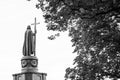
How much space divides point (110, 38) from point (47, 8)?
2981 mm

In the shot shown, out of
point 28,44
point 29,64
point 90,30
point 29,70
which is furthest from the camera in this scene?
point 28,44

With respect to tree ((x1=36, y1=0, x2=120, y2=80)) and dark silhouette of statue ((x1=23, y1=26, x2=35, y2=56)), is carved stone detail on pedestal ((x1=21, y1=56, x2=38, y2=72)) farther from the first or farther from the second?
tree ((x1=36, y1=0, x2=120, y2=80))

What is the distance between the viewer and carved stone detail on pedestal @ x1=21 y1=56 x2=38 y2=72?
95.5 ft

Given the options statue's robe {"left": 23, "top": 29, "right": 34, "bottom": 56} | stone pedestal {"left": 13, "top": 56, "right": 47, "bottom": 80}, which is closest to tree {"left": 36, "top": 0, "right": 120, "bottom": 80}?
stone pedestal {"left": 13, "top": 56, "right": 47, "bottom": 80}

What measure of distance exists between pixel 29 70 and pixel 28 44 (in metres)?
2.71

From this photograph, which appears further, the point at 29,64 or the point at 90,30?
the point at 29,64

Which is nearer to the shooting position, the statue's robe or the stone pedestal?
the stone pedestal

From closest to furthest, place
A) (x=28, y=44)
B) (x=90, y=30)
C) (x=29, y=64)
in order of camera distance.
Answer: (x=90, y=30) < (x=29, y=64) < (x=28, y=44)

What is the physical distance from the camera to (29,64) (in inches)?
1150

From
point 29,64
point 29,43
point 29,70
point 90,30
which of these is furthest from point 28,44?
point 90,30

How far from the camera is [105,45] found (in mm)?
14695

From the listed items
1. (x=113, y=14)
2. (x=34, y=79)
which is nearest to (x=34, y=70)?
(x=34, y=79)

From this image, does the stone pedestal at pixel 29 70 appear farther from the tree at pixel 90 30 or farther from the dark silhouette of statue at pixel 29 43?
the tree at pixel 90 30

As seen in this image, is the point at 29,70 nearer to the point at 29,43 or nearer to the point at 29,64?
the point at 29,64
